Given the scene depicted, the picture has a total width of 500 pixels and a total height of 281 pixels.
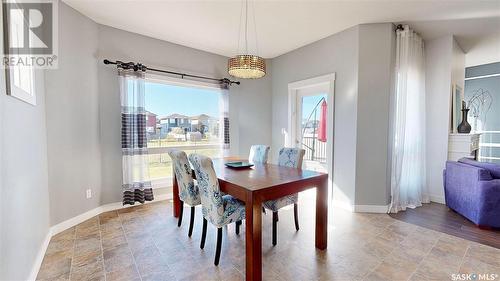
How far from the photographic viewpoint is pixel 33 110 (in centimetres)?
202

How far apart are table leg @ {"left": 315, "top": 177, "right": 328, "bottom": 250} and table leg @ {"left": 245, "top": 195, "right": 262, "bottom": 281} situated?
0.81 m

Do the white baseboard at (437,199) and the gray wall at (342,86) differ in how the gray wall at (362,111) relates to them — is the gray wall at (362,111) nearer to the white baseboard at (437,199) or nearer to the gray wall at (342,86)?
the gray wall at (342,86)

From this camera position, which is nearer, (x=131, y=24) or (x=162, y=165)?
(x=131, y=24)

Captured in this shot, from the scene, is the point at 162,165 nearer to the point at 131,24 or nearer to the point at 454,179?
the point at 131,24

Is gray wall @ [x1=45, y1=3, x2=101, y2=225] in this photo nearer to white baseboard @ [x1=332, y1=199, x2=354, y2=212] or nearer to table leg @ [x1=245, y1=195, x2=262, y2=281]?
table leg @ [x1=245, y1=195, x2=262, y2=281]

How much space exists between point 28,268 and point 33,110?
1.33 m

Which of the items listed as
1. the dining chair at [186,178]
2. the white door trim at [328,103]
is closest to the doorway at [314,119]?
the white door trim at [328,103]

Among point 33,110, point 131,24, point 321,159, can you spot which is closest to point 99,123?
point 33,110

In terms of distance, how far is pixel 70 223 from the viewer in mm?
2715

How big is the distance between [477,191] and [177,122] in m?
4.30

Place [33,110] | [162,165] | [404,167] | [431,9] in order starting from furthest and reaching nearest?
[162,165] < [404,167] < [431,9] < [33,110]

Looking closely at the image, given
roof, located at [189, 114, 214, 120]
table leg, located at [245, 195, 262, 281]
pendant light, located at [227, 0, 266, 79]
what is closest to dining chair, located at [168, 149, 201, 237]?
table leg, located at [245, 195, 262, 281]

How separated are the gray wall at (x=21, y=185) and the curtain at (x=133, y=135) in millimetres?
953

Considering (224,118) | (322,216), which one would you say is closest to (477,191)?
(322,216)
